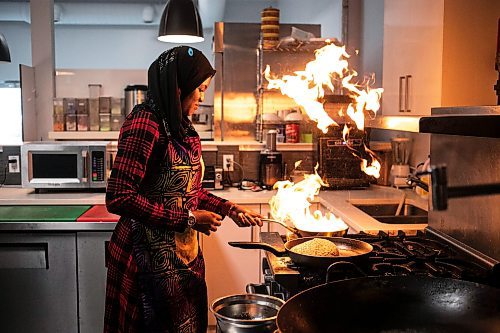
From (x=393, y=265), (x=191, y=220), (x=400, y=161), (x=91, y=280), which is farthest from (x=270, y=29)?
(x=393, y=265)

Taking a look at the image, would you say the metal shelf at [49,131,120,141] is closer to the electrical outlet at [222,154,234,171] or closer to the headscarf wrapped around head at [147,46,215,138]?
the electrical outlet at [222,154,234,171]

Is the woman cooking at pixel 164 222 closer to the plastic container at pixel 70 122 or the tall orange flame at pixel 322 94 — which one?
the tall orange flame at pixel 322 94

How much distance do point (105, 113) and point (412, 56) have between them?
3.36 m

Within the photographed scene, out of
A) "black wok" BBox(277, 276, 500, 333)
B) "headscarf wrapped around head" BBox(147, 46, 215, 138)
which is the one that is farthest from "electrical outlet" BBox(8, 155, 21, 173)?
"black wok" BBox(277, 276, 500, 333)

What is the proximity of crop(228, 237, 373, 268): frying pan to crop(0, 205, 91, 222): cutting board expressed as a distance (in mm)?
1686

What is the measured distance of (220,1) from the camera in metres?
6.95

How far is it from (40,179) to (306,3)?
12.7ft

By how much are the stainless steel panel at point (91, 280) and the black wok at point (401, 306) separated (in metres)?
2.22

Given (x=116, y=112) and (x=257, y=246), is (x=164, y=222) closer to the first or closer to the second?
(x=257, y=246)

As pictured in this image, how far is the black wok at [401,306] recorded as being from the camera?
1296 millimetres

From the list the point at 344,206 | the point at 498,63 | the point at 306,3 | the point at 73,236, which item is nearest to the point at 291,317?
the point at 498,63

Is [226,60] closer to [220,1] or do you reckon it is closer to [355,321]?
[220,1]

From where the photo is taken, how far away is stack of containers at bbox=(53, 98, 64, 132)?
472 cm

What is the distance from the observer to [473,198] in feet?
6.91
